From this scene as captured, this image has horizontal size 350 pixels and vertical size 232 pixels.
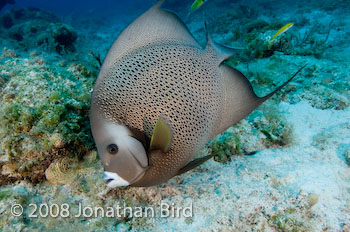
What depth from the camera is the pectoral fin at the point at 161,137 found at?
1339 mm

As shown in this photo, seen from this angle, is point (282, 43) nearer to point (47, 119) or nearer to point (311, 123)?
point (311, 123)

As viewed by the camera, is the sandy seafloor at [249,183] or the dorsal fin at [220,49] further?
the dorsal fin at [220,49]

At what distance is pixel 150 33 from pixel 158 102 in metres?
0.72

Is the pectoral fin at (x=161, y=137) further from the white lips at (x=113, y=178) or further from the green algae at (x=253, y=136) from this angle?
the green algae at (x=253, y=136)

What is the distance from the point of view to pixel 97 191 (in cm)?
203

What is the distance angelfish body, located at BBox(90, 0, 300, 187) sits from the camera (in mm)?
1386

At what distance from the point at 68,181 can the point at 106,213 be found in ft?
1.83

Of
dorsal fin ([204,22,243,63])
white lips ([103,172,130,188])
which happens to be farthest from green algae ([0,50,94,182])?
dorsal fin ([204,22,243,63])

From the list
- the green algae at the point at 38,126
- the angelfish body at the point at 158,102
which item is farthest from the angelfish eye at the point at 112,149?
the green algae at the point at 38,126

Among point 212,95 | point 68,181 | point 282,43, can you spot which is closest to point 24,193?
point 68,181

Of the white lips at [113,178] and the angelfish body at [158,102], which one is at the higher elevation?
the angelfish body at [158,102]

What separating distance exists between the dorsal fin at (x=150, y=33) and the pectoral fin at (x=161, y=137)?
0.76 m

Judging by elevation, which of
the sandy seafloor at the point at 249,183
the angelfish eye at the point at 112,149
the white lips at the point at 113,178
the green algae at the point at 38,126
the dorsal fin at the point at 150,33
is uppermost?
the dorsal fin at the point at 150,33

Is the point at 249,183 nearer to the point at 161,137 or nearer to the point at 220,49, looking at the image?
the point at 161,137
